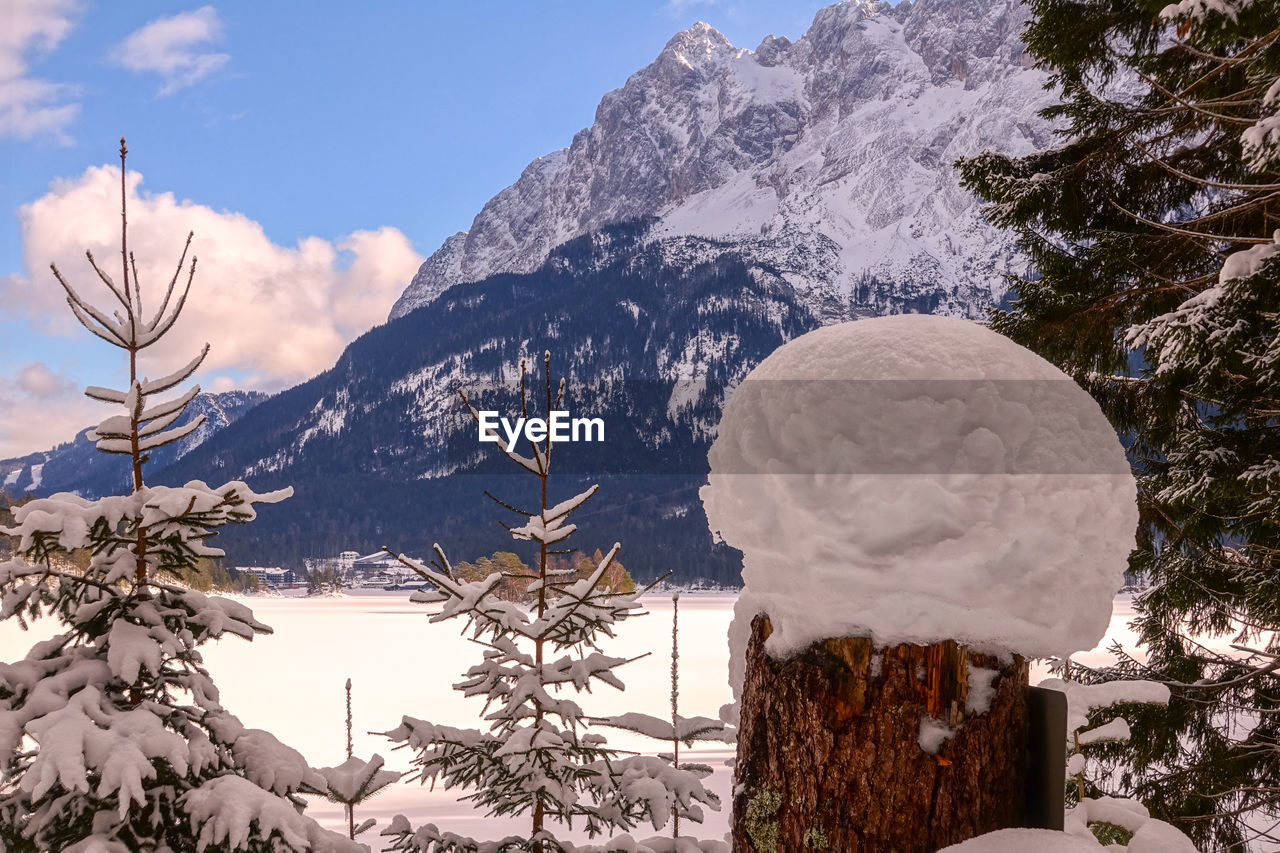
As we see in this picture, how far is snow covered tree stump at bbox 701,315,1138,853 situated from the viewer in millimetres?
1164

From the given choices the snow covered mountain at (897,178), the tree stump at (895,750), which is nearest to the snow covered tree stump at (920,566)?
the tree stump at (895,750)

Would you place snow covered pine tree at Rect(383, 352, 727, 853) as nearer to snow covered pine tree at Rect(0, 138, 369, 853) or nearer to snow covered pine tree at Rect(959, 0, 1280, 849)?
snow covered pine tree at Rect(0, 138, 369, 853)

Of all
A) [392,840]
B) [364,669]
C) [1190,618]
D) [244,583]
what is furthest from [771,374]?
[244,583]

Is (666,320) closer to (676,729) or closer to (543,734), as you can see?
(676,729)

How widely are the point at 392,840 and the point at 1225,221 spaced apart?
5834mm

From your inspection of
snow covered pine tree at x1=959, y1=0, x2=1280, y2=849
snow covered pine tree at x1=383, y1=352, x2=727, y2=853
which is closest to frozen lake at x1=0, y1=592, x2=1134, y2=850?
snow covered pine tree at x1=959, y1=0, x2=1280, y2=849

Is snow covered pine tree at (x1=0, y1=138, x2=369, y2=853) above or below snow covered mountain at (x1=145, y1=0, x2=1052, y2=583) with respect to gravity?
below

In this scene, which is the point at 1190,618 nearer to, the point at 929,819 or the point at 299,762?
the point at 929,819

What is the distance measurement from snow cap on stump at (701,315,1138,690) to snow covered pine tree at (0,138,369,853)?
5.07 ft

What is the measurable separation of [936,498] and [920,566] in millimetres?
113

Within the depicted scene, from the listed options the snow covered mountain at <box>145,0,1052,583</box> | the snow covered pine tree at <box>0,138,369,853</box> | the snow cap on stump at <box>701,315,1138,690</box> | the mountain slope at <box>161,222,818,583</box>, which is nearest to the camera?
the snow cap on stump at <box>701,315,1138,690</box>

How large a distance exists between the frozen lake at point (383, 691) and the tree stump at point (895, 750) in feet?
20.4

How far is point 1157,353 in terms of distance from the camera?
13.8 feet

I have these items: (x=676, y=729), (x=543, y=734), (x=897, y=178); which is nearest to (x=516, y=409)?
(x=676, y=729)
